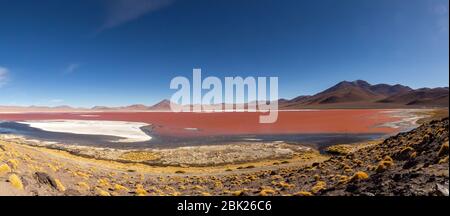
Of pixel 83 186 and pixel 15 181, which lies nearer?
pixel 15 181

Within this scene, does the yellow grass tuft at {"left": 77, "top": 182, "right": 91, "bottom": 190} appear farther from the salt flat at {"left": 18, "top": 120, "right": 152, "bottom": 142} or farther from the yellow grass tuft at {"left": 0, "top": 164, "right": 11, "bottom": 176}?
the salt flat at {"left": 18, "top": 120, "right": 152, "bottom": 142}

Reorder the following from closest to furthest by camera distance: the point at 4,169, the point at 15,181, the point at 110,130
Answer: the point at 15,181
the point at 4,169
the point at 110,130

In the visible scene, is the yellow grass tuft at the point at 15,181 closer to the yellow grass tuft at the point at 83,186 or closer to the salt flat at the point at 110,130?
the yellow grass tuft at the point at 83,186

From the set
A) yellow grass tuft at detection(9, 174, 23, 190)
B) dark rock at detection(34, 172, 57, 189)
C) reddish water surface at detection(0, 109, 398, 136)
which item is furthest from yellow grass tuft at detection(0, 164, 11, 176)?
reddish water surface at detection(0, 109, 398, 136)

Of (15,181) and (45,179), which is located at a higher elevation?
(15,181)

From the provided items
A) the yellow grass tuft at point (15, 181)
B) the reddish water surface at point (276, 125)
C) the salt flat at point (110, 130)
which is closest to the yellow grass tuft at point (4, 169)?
the yellow grass tuft at point (15, 181)

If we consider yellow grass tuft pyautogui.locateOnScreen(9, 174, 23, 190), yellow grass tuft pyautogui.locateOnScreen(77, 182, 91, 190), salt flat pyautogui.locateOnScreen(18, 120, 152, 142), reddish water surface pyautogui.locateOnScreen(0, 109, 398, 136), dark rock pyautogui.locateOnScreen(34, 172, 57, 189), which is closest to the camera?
yellow grass tuft pyautogui.locateOnScreen(9, 174, 23, 190)

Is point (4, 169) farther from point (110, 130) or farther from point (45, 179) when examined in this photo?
point (110, 130)

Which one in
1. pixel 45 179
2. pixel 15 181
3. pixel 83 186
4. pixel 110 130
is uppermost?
pixel 15 181

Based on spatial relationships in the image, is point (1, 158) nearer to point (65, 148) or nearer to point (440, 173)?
point (440, 173)

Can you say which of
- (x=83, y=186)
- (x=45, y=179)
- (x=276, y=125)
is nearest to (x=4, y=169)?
(x=45, y=179)

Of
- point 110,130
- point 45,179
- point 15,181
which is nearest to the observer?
point 15,181

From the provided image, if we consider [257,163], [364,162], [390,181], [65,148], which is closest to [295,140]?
[257,163]
